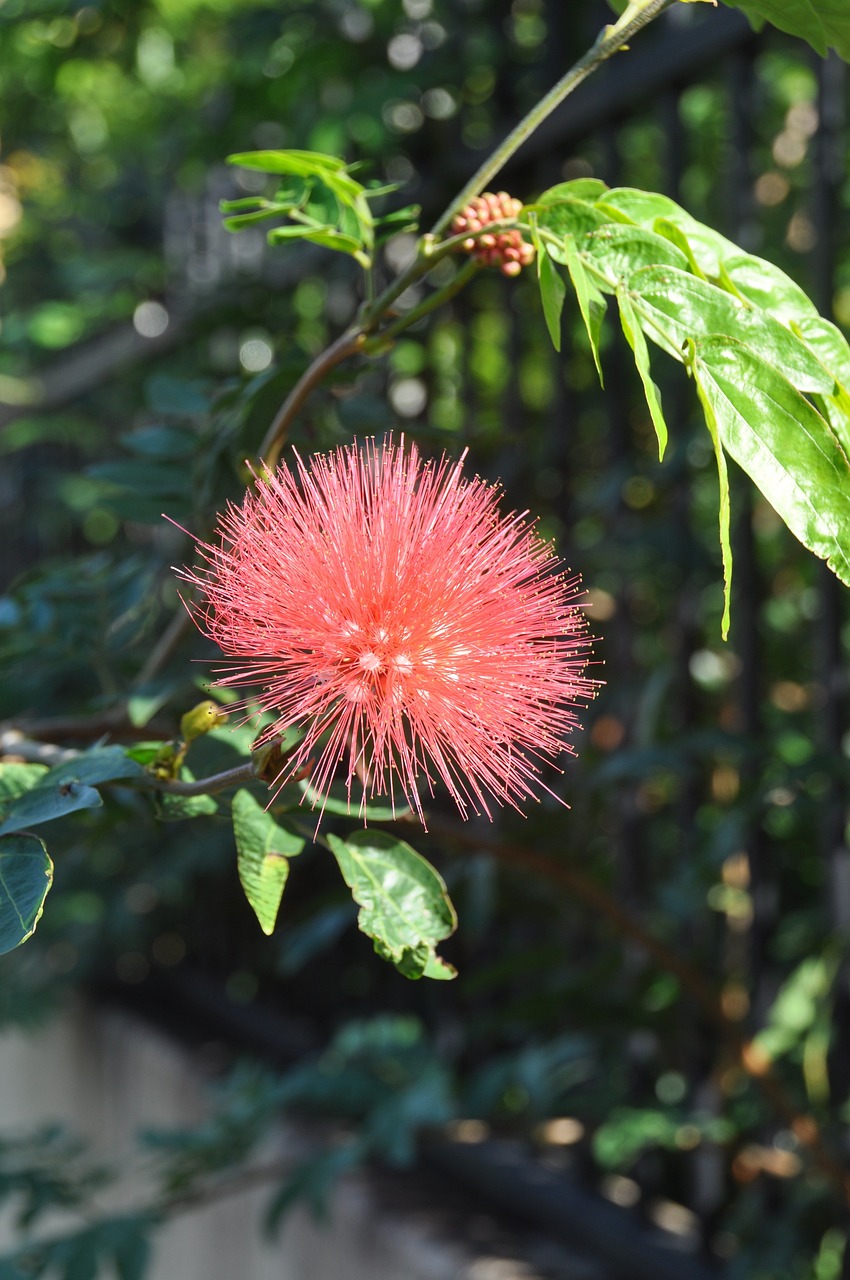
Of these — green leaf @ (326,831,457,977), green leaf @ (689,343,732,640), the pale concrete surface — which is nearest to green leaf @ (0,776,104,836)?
green leaf @ (326,831,457,977)

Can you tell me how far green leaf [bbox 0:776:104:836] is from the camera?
1.92 feet

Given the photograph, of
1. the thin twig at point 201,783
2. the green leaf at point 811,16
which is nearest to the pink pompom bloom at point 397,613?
the thin twig at point 201,783

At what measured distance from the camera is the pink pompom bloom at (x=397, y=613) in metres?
0.56

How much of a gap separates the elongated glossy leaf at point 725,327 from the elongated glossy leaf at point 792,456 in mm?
27

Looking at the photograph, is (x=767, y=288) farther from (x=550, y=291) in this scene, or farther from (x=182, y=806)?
(x=182, y=806)

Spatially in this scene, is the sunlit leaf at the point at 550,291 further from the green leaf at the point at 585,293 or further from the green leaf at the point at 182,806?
the green leaf at the point at 182,806

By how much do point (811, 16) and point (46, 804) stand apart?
0.48m

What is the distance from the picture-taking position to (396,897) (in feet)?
2.05

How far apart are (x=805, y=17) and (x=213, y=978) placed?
2.75m

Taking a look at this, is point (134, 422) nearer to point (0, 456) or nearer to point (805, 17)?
point (0, 456)

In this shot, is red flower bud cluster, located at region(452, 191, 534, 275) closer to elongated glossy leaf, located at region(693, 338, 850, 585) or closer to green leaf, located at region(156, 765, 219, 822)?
elongated glossy leaf, located at region(693, 338, 850, 585)

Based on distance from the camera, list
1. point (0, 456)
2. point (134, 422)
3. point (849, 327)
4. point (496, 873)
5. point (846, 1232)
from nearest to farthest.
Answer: point (846, 1232) → point (496, 873) → point (849, 327) → point (134, 422) → point (0, 456)

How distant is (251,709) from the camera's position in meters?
0.67

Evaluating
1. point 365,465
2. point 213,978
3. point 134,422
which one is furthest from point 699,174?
point 365,465
